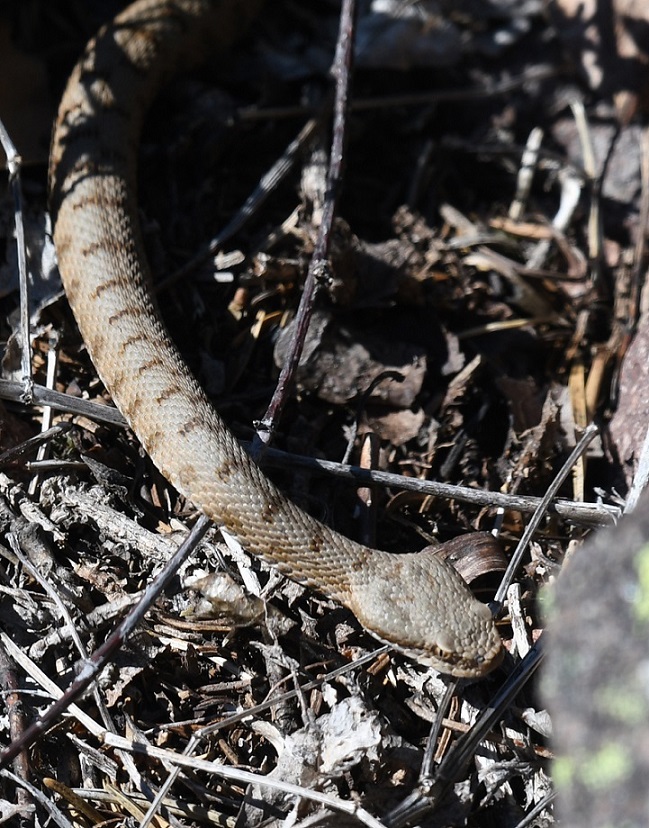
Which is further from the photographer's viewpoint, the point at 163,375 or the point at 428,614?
the point at 163,375

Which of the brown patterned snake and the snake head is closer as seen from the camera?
the snake head

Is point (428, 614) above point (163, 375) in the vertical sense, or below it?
below

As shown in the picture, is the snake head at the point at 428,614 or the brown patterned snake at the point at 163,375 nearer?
the snake head at the point at 428,614

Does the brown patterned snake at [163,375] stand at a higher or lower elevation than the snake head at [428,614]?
higher

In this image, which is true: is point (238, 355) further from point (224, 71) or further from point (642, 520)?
point (642, 520)

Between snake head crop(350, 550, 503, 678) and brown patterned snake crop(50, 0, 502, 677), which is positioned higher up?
brown patterned snake crop(50, 0, 502, 677)
